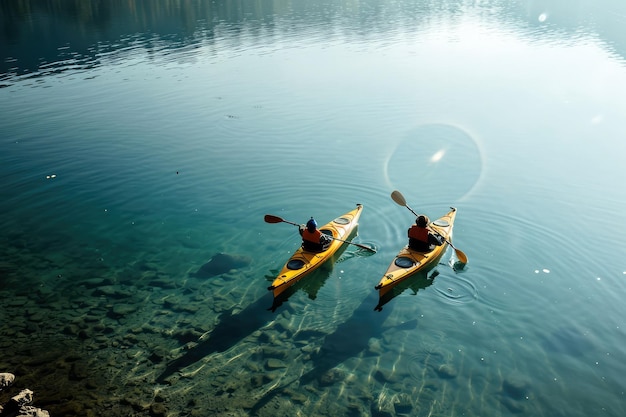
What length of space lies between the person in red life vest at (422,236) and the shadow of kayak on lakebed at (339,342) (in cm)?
244

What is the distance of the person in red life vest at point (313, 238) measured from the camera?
1603 cm

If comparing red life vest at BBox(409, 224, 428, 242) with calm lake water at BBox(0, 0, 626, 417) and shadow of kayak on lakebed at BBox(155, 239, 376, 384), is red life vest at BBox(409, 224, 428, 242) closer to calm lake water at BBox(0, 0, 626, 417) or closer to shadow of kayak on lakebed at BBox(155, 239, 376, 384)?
calm lake water at BBox(0, 0, 626, 417)

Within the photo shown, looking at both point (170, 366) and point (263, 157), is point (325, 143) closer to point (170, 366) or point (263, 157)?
point (263, 157)

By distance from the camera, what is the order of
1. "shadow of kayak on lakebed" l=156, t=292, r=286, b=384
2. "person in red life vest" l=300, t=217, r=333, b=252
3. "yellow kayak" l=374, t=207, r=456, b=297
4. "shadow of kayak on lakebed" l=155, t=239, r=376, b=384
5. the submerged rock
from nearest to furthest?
"shadow of kayak on lakebed" l=156, t=292, r=286, b=384, "shadow of kayak on lakebed" l=155, t=239, r=376, b=384, "yellow kayak" l=374, t=207, r=456, b=297, "person in red life vest" l=300, t=217, r=333, b=252, the submerged rock

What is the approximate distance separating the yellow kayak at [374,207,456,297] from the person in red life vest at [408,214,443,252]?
22 cm

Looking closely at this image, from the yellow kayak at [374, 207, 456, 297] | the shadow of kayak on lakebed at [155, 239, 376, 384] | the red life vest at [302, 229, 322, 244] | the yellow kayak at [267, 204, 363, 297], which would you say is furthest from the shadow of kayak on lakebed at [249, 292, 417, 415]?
the red life vest at [302, 229, 322, 244]

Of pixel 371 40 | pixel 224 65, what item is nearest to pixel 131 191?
pixel 224 65

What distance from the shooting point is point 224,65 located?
48.7m

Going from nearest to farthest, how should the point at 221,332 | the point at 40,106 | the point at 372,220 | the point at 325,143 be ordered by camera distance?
the point at 221,332, the point at 372,220, the point at 325,143, the point at 40,106

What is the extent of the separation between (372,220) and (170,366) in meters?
10.4

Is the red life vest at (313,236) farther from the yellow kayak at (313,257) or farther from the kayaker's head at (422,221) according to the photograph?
the kayaker's head at (422,221)

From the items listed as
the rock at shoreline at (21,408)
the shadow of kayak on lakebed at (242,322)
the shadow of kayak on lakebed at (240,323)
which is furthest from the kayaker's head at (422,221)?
the rock at shoreline at (21,408)

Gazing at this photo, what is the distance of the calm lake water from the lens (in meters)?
11.9

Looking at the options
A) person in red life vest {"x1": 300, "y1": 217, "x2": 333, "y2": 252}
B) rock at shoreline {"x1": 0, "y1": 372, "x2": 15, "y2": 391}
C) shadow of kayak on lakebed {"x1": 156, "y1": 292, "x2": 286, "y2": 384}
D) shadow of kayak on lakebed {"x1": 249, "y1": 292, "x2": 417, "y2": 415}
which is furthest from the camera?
person in red life vest {"x1": 300, "y1": 217, "x2": 333, "y2": 252}
